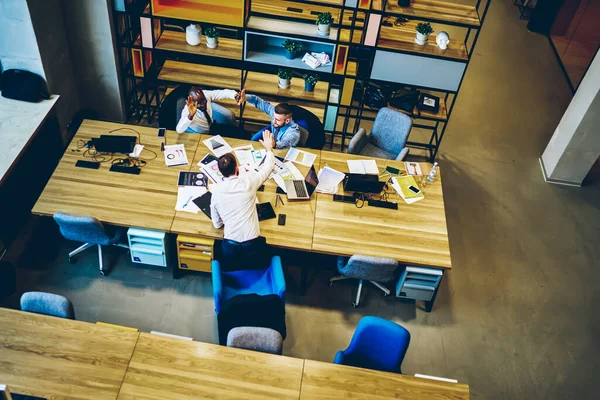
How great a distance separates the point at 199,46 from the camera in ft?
Answer: 21.0

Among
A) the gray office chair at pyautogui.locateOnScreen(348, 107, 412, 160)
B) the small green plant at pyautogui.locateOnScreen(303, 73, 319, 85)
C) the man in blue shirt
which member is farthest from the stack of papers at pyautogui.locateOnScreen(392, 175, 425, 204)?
the small green plant at pyautogui.locateOnScreen(303, 73, 319, 85)

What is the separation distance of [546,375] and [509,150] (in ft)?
11.5

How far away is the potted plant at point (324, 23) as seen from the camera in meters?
6.02

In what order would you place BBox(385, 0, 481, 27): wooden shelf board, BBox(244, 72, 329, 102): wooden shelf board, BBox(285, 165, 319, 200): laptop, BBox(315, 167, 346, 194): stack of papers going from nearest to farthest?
1. BBox(285, 165, 319, 200): laptop
2. BBox(315, 167, 346, 194): stack of papers
3. BBox(385, 0, 481, 27): wooden shelf board
4. BBox(244, 72, 329, 102): wooden shelf board

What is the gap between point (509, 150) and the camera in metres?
7.46

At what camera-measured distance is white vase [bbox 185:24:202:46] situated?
6.23 metres

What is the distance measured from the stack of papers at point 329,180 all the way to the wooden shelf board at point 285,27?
172 centimetres

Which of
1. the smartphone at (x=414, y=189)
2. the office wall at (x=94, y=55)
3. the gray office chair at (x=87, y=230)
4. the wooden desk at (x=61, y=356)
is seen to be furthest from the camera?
the office wall at (x=94, y=55)

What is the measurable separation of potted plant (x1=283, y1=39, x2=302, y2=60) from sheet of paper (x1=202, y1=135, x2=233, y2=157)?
55.6 inches

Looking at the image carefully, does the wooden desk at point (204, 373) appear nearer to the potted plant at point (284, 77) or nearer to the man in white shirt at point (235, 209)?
the man in white shirt at point (235, 209)

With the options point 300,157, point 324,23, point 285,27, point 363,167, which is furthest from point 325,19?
point 363,167

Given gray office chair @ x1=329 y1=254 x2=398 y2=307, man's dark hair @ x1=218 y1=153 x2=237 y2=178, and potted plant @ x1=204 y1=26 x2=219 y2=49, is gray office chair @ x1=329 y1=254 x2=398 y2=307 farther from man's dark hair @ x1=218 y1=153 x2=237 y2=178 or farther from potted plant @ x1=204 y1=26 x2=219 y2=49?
potted plant @ x1=204 y1=26 x2=219 y2=49

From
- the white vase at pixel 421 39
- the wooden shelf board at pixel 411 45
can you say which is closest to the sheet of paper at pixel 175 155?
the wooden shelf board at pixel 411 45

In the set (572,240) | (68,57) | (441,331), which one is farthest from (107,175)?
(572,240)
